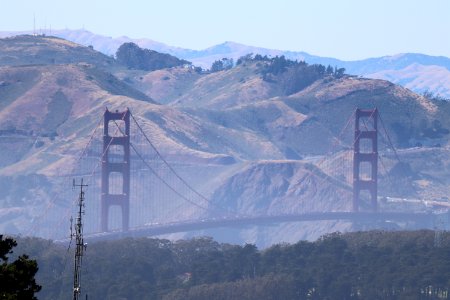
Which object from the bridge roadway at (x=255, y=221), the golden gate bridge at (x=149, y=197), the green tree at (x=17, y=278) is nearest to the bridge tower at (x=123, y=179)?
the golden gate bridge at (x=149, y=197)

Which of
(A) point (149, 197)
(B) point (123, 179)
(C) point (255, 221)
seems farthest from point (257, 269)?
(A) point (149, 197)

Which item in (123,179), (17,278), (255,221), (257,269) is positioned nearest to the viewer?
(17,278)

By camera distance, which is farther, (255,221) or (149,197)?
(149,197)

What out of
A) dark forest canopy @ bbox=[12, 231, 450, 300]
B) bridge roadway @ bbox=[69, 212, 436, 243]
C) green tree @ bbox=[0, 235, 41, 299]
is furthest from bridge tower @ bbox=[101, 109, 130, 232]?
green tree @ bbox=[0, 235, 41, 299]

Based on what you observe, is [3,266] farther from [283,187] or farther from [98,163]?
[283,187]

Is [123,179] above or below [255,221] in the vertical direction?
above

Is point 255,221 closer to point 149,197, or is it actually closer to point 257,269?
point 149,197
